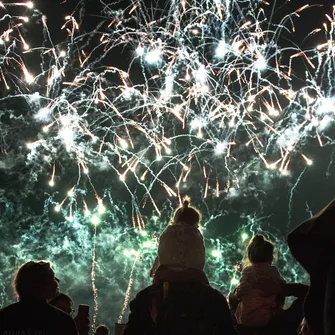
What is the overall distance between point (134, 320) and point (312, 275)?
2.12 metres

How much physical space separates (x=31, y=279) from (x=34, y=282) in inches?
1.2

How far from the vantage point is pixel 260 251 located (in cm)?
367

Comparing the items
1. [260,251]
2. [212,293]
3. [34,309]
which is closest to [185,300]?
[212,293]

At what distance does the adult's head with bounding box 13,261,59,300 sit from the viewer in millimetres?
3424

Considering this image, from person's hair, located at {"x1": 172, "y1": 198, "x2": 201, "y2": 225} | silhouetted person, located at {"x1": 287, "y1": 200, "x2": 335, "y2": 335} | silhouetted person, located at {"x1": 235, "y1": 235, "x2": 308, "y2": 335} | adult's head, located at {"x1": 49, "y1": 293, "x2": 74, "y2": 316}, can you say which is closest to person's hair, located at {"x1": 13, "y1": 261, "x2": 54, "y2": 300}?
person's hair, located at {"x1": 172, "y1": 198, "x2": 201, "y2": 225}

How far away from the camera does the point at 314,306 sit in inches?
56.8

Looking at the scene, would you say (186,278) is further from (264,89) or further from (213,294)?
(264,89)

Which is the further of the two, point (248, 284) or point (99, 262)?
point (99, 262)

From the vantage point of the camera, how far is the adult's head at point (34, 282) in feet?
11.2

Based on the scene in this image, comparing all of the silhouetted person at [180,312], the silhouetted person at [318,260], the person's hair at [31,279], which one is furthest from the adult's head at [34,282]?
the silhouetted person at [318,260]

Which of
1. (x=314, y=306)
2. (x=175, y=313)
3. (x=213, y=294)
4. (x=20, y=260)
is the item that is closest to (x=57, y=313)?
(x=175, y=313)

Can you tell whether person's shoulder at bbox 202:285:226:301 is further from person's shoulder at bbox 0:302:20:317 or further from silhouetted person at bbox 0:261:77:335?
person's shoulder at bbox 0:302:20:317

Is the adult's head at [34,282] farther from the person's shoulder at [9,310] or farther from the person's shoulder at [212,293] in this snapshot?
the person's shoulder at [212,293]

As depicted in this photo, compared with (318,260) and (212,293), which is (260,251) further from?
(318,260)
